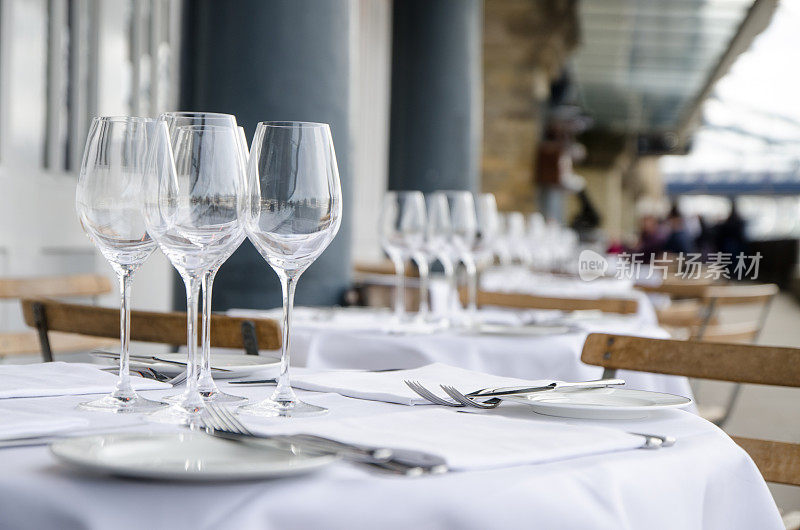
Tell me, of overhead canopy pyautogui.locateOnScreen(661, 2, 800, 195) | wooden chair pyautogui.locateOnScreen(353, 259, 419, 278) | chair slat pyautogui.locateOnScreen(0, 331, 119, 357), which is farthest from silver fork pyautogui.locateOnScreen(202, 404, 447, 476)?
overhead canopy pyautogui.locateOnScreen(661, 2, 800, 195)

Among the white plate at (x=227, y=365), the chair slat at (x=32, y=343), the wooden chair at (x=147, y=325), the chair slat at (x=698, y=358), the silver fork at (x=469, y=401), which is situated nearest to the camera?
the silver fork at (x=469, y=401)

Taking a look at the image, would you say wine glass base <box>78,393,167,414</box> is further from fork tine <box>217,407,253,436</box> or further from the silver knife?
the silver knife

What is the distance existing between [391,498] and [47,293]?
2057 mm

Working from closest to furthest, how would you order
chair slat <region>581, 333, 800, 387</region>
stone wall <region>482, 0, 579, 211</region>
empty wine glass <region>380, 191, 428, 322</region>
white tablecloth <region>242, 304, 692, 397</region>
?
chair slat <region>581, 333, 800, 387</region>
white tablecloth <region>242, 304, 692, 397</region>
empty wine glass <region>380, 191, 428, 322</region>
stone wall <region>482, 0, 579, 211</region>

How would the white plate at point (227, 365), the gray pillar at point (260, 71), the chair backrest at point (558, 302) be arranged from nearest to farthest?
the white plate at point (227, 365)
the chair backrest at point (558, 302)
the gray pillar at point (260, 71)

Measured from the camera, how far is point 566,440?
83 cm

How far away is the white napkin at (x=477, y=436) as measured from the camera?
76 centimetres

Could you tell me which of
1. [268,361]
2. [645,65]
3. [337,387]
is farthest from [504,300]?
[645,65]

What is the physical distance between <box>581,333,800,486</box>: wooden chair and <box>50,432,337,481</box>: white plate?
91 centimetres

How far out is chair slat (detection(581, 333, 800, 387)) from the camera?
1.46 m

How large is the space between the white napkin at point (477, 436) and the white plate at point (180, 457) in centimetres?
9

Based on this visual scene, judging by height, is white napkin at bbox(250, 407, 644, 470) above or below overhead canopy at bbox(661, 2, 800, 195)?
below

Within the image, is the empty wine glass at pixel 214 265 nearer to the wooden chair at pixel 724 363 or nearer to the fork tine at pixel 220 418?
the fork tine at pixel 220 418

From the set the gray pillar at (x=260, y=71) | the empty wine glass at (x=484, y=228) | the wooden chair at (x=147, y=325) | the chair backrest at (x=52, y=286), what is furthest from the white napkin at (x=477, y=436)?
the gray pillar at (x=260, y=71)
